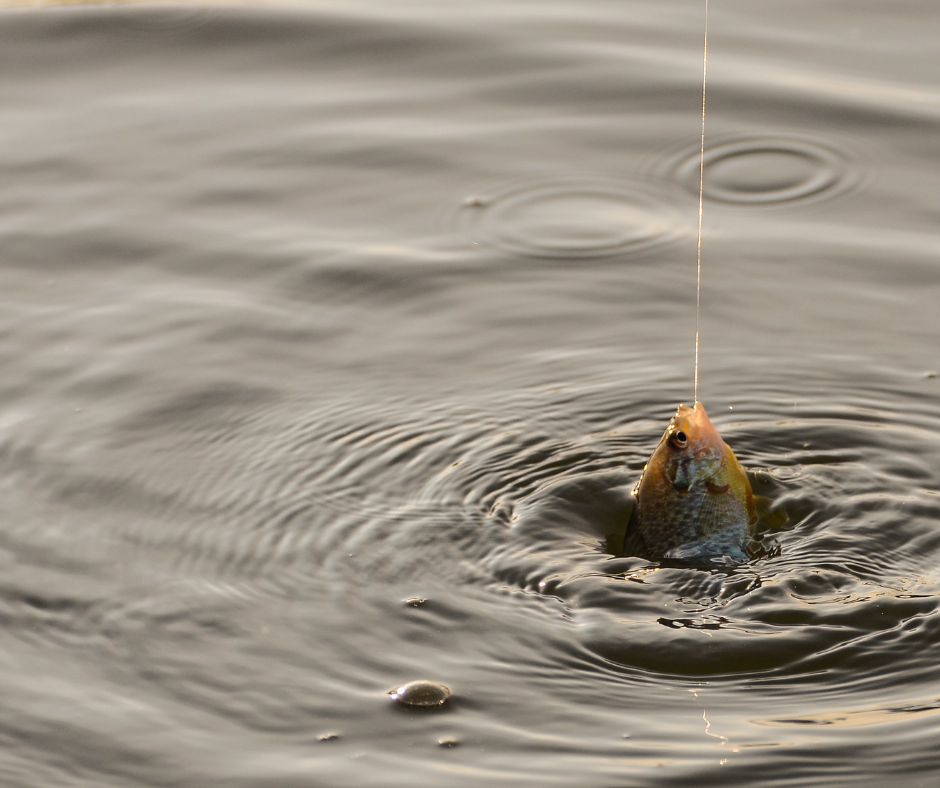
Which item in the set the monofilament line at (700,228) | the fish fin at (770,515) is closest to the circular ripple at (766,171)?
the monofilament line at (700,228)

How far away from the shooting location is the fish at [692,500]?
3.94 m

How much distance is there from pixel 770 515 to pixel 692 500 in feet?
1.56

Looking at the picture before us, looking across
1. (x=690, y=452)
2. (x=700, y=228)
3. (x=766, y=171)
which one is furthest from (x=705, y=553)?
(x=766, y=171)

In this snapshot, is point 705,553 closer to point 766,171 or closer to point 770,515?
point 770,515

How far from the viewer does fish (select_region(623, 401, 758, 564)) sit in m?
3.94

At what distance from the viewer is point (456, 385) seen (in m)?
5.07

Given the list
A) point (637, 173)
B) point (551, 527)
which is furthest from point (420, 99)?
point (551, 527)

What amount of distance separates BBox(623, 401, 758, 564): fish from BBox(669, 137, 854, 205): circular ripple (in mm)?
2507

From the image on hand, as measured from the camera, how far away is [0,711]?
3.62 metres

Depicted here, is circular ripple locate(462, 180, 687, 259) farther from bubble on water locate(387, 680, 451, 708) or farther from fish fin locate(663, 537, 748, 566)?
bubble on water locate(387, 680, 451, 708)

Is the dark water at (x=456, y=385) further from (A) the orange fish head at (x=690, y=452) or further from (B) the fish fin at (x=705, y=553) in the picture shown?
(A) the orange fish head at (x=690, y=452)

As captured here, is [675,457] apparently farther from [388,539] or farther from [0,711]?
[0,711]

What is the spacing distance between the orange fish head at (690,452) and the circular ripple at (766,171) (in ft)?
8.23

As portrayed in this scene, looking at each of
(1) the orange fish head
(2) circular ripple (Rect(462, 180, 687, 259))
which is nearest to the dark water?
(2) circular ripple (Rect(462, 180, 687, 259))
